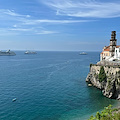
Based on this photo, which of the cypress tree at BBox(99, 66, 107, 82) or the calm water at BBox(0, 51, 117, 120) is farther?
the cypress tree at BBox(99, 66, 107, 82)

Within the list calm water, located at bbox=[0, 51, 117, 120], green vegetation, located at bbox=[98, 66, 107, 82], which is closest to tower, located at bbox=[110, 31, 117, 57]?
green vegetation, located at bbox=[98, 66, 107, 82]

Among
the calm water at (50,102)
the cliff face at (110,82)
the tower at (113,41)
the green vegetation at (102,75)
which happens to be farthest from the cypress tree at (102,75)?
the tower at (113,41)

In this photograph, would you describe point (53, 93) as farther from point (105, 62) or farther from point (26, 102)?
point (105, 62)

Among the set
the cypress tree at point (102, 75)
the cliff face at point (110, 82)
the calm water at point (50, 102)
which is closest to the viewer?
the calm water at point (50, 102)

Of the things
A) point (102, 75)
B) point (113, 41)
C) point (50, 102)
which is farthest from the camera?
point (113, 41)

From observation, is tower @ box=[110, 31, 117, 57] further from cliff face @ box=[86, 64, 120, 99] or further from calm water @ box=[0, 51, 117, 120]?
calm water @ box=[0, 51, 117, 120]

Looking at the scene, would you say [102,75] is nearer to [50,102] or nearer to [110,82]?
[110,82]

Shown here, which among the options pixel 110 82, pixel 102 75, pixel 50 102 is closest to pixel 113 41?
pixel 102 75

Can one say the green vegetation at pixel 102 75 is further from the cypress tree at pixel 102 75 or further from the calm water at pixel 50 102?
the calm water at pixel 50 102

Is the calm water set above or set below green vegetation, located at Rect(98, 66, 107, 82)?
below

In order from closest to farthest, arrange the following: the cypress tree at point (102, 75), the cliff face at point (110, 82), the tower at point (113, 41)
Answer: the cliff face at point (110, 82)
the cypress tree at point (102, 75)
the tower at point (113, 41)

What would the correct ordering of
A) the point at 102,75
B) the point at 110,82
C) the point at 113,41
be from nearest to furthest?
the point at 110,82 < the point at 102,75 < the point at 113,41

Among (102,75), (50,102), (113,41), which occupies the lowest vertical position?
(50,102)

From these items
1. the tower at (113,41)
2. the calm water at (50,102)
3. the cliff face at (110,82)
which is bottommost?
the calm water at (50,102)
